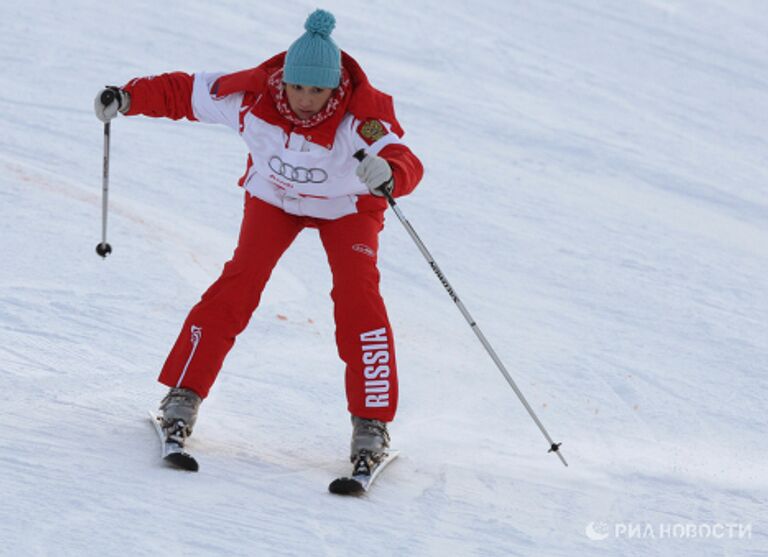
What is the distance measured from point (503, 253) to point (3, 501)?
4.93m

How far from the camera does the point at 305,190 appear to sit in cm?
386

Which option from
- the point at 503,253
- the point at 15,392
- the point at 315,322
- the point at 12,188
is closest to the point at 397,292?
the point at 315,322

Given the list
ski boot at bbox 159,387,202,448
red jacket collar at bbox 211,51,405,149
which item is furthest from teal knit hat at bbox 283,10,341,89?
ski boot at bbox 159,387,202,448

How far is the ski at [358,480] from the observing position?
359cm

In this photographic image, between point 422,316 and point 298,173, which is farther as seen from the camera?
point 422,316

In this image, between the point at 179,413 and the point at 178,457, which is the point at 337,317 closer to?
the point at 179,413

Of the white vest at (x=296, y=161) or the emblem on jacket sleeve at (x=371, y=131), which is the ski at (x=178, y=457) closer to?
the white vest at (x=296, y=161)

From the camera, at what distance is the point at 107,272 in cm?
574

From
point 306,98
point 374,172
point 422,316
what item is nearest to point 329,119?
point 306,98

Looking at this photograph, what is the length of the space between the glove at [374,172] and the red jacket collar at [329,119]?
0.22 meters

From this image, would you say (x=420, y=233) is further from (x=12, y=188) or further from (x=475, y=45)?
(x=475, y=45)

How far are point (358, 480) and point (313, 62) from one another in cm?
131

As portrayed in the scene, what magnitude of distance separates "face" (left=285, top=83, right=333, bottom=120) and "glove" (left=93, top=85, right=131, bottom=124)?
1.91 ft

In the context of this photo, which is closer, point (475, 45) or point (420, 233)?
point (420, 233)
